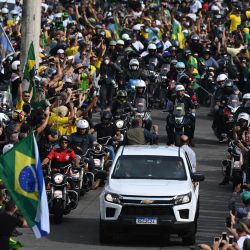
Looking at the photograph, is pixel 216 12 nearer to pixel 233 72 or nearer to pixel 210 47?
pixel 210 47

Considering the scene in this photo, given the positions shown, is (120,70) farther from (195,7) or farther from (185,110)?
(195,7)

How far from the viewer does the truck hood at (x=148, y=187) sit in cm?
2727

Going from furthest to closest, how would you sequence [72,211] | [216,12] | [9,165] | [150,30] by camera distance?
[216,12], [150,30], [72,211], [9,165]

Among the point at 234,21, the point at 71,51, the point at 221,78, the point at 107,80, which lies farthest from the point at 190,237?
the point at 234,21

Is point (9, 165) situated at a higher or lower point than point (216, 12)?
higher

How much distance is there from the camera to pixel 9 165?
2231 centimetres

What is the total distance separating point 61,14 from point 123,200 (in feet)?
83.8

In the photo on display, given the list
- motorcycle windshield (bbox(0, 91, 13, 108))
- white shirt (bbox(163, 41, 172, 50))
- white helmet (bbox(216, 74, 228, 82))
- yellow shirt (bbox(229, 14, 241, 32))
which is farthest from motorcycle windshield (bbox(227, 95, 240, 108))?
yellow shirt (bbox(229, 14, 241, 32))

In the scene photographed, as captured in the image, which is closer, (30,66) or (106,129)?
(106,129)

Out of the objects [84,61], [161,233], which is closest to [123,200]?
[161,233]

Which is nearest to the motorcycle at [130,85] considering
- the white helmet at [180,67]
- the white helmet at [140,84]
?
the white helmet at [140,84]

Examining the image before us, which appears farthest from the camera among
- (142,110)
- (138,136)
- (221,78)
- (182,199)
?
(221,78)

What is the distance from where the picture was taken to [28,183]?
22219 millimetres

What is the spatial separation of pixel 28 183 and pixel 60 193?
7.56m
